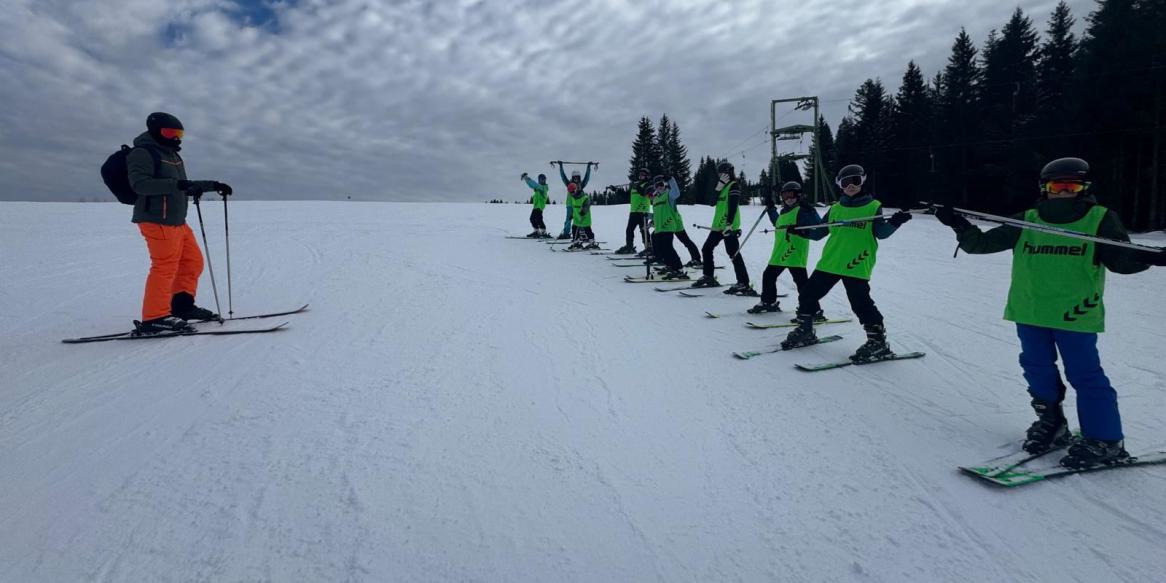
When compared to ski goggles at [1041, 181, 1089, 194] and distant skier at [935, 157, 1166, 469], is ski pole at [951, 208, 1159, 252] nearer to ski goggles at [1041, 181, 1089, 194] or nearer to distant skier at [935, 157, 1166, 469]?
distant skier at [935, 157, 1166, 469]

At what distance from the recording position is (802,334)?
5.66m

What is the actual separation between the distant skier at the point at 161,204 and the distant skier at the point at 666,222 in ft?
22.4

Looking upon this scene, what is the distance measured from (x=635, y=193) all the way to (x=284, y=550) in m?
11.5

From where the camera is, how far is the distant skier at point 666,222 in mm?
9867

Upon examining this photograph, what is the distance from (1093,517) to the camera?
273 cm

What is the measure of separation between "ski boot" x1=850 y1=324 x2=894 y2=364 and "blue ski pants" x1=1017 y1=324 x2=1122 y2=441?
1.68 m

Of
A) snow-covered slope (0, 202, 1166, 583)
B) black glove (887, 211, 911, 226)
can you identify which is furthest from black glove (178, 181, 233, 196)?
black glove (887, 211, 911, 226)

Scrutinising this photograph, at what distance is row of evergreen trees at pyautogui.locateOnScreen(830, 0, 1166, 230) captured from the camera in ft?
79.3

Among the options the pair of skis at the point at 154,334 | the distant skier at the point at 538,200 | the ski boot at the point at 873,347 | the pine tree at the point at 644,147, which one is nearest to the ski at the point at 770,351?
the ski boot at the point at 873,347

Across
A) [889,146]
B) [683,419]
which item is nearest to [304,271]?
[683,419]

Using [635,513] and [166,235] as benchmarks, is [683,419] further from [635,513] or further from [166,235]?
[166,235]

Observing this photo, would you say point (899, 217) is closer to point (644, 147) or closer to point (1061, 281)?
point (1061, 281)

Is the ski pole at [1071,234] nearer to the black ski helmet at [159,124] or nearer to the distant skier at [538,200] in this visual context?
the black ski helmet at [159,124]

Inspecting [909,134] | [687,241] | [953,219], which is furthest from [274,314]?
[909,134]
